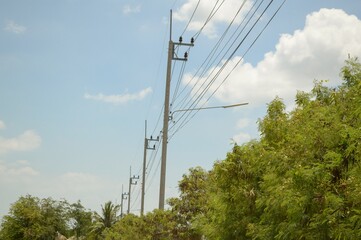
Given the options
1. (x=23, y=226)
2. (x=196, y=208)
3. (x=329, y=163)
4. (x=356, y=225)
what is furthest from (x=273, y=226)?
(x=23, y=226)

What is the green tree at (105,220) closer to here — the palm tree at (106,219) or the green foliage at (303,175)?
the palm tree at (106,219)

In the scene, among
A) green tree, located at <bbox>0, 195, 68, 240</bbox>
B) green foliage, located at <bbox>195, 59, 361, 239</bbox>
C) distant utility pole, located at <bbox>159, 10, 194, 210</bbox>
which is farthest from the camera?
green tree, located at <bbox>0, 195, 68, 240</bbox>

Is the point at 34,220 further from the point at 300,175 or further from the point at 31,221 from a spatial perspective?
the point at 300,175

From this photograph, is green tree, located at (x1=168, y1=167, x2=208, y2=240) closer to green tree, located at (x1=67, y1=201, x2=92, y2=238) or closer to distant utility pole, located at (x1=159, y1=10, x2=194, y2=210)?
distant utility pole, located at (x1=159, y1=10, x2=194, y2=210)

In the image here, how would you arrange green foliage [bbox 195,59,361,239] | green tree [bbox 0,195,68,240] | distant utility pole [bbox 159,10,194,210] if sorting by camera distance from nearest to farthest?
green foliage [bbox 195,59,361,239] < distant utility pole [bbox 159,10,194,210] < green tree [bbox 0,195,68,240]

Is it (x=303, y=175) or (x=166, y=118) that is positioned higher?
(x=166, y=118)

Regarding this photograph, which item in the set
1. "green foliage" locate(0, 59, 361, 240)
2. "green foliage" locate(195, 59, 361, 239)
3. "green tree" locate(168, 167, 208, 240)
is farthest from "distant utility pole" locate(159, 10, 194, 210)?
"green foliage" locate(195, 59, 361, 239)

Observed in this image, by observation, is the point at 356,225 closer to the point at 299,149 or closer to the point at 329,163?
the point at 329,163

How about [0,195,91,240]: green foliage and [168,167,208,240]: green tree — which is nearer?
[168,167,208,240]: green tree

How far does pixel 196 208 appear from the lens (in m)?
24.1

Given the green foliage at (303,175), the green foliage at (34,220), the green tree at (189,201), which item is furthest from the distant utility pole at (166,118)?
the green foliage at (34,220)

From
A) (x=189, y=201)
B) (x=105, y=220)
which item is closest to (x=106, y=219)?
(x=105, y=220)

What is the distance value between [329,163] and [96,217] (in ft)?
221

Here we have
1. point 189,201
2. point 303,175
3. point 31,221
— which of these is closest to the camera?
point 303,175
